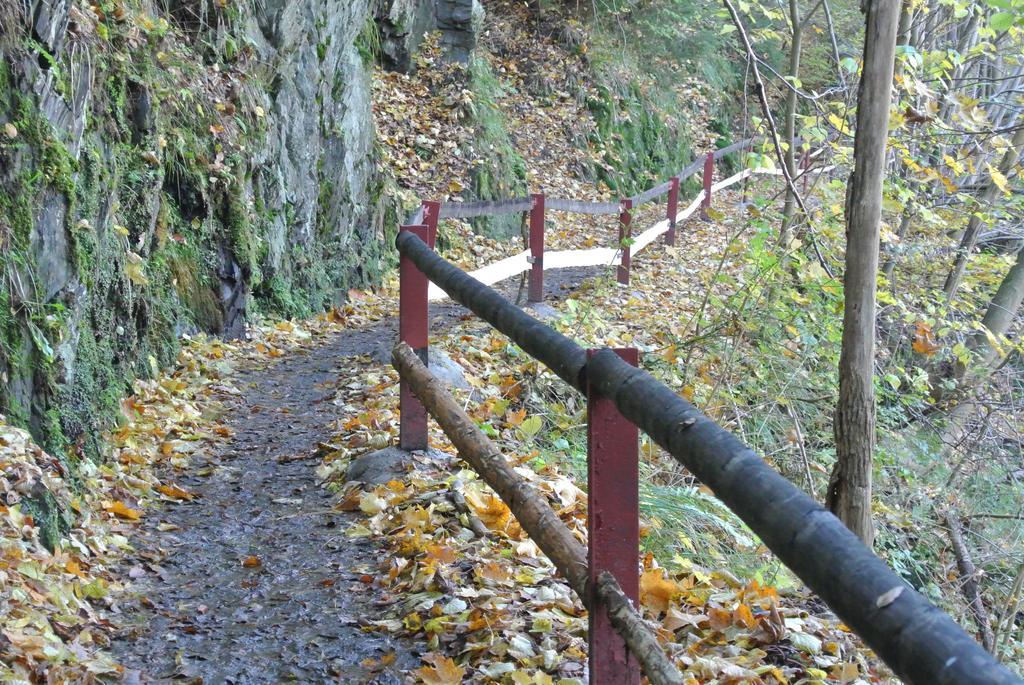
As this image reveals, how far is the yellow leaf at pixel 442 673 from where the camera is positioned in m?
3.03

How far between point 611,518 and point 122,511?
10.9 ft

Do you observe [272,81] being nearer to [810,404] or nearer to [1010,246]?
[810,404]

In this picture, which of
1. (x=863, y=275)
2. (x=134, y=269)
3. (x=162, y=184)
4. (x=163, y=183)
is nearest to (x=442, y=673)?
(x=863, y=275)

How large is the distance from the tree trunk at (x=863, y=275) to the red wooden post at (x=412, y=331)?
2167 millimetres

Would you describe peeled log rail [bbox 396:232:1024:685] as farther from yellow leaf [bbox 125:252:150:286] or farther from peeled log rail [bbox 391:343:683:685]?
yellow leaf [bbox 125:252:150:286]

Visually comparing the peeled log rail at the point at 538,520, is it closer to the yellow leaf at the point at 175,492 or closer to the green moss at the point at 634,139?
the yellow leaf at the point at 175,492

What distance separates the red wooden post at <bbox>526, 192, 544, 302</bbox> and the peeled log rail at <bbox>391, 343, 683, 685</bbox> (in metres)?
5.23

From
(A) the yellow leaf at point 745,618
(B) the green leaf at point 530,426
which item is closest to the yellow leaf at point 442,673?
(A) the yellow leaf at point 745,618

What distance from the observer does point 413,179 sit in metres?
14.2

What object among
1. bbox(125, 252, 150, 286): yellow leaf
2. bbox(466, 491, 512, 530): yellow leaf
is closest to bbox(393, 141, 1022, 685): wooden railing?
bbox(466, 491, 512, 530): yellow leaf

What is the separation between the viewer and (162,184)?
7457 millimetres

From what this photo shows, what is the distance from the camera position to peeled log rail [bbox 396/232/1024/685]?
1.12 meters

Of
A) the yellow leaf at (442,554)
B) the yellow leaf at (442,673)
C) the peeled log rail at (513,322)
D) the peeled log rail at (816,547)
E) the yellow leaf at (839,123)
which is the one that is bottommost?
the yellow leaf at (442,554)

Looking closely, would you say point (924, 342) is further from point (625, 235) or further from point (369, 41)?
point (369, 41)
